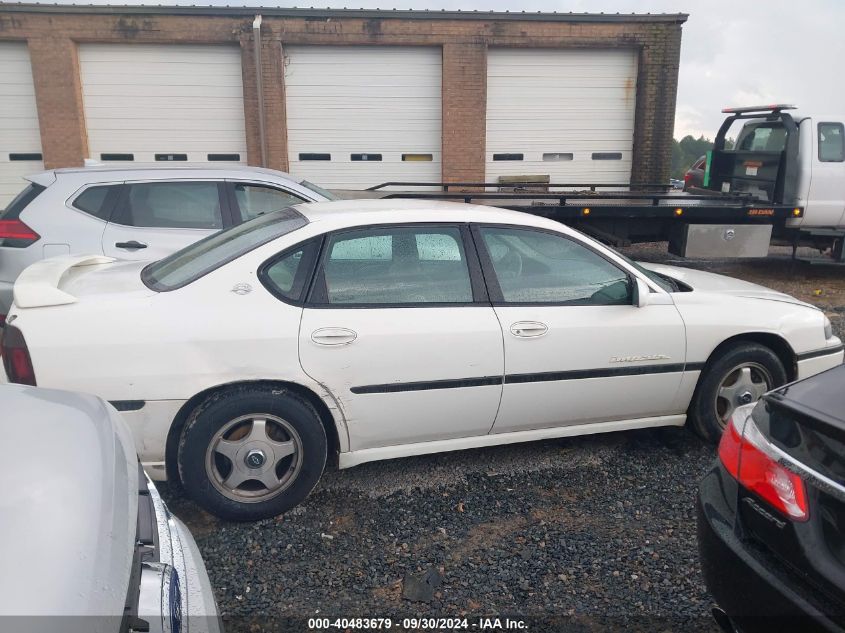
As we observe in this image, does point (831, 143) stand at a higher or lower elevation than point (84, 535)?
higher

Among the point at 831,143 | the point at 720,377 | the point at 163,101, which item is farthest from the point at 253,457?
the point at 163,101

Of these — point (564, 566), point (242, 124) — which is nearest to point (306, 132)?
point (242, 124)

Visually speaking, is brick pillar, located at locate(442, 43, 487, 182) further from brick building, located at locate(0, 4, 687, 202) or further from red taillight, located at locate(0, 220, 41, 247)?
red taillight, located at locate(0, 220, 41, 247)

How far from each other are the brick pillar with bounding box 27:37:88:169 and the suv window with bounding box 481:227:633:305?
39.4 feet

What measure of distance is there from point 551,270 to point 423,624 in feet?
6.67

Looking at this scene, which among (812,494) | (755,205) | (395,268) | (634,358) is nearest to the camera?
(812,494)

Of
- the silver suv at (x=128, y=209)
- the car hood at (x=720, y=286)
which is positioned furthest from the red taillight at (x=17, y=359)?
the car hood at (x=720, y=286)

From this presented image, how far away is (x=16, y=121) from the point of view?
13.6 metres

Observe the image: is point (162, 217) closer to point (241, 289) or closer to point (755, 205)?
point (241, 289)

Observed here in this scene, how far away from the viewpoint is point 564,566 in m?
3.26

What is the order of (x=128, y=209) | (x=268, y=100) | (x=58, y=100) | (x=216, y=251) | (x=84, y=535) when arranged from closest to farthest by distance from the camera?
(x=84, y=535) < (x=216, y=251) < (x=128, y=209) < (x=58, y=100) < (x=268, y=100)

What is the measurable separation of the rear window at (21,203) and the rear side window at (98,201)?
1.11ft

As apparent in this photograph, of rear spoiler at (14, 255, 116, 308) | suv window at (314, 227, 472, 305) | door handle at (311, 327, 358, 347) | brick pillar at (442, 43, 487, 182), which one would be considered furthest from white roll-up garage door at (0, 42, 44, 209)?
door handle at (311, 327, 358, 347)

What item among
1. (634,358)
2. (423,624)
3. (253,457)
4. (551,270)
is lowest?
(423,624)
